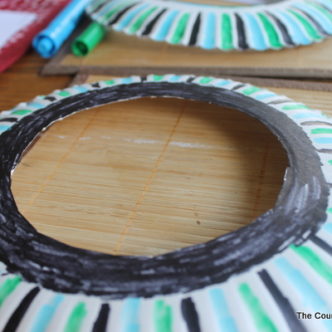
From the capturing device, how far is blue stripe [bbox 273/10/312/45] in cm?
104

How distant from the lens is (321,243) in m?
0.52

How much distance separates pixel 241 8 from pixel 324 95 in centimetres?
31

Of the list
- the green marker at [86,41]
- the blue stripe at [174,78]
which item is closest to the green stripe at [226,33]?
the blue stripe at [174,78]

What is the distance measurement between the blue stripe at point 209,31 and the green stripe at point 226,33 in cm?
2

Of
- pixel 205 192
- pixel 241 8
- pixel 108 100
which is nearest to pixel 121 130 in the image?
pixel 108 100

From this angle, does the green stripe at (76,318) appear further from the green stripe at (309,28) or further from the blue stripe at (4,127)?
the green stripe at (309,28)

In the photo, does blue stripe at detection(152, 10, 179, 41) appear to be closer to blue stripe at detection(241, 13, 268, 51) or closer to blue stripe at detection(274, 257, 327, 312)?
blue stripe at detection(241, 13, 268, 51)

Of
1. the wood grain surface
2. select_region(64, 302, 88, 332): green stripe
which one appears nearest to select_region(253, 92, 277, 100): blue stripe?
the wood grain surface

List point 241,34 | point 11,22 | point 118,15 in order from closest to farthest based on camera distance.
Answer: point 241,34 → point 118,15 → point 11,22

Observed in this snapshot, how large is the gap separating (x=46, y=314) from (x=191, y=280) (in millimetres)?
142

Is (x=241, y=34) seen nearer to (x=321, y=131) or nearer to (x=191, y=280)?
(x=321, y=131)

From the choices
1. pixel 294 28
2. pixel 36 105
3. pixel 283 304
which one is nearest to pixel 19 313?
pixel 283 304

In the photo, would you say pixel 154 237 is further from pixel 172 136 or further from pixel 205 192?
pixel 172 136

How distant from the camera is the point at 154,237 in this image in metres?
0.62
